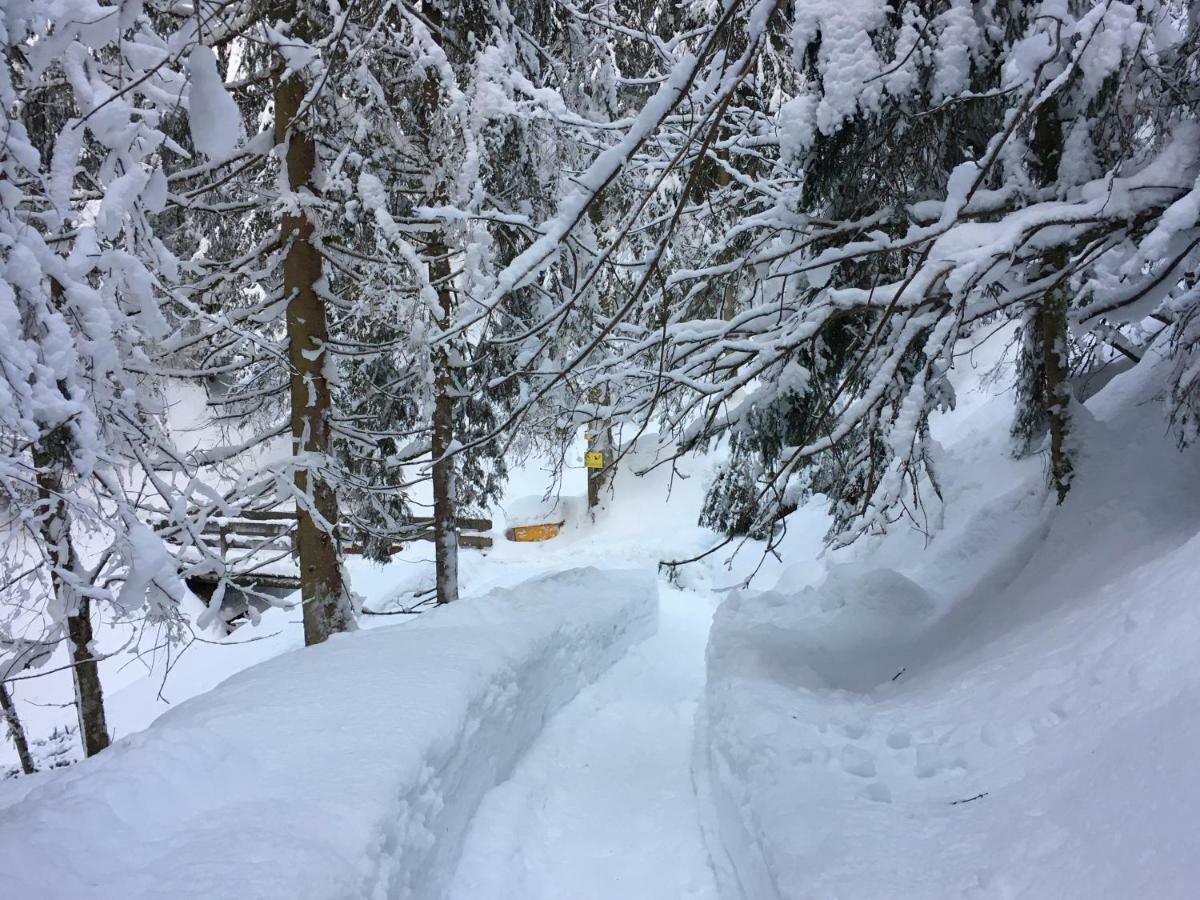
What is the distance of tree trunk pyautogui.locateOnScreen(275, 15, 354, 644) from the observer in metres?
6.11

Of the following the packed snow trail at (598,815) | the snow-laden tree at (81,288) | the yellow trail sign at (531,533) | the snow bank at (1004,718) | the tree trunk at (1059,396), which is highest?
the snow-laden tree at (81,288)

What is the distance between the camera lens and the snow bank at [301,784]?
2.55 meters

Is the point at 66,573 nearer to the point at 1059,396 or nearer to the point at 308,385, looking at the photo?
the point at 308,385

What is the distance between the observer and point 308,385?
6.43 metres

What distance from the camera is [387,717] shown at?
3.90 meters

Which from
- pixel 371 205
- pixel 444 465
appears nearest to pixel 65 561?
pixel 371 205

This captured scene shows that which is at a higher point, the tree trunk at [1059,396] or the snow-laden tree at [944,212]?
the snow-laden tree at [944,212]

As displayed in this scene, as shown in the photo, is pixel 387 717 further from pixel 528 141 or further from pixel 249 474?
pixel 528 141

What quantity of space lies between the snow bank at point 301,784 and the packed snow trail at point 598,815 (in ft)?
0.68

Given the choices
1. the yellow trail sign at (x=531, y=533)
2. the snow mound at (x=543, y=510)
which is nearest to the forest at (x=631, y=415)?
the yellow trail sign at (x=531, y=533)

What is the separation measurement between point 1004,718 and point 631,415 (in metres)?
3.00

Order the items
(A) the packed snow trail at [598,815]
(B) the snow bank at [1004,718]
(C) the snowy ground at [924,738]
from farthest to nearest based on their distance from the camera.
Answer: (A) the packed snow trail at [598,815] < (C) the snowy ground at [924,738] < (B) the snow bank at [1004,718]

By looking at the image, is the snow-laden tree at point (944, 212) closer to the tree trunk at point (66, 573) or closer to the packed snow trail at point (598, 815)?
the packed snow trail at point (598, 815)

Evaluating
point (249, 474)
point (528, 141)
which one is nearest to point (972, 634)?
point (249, 474)
